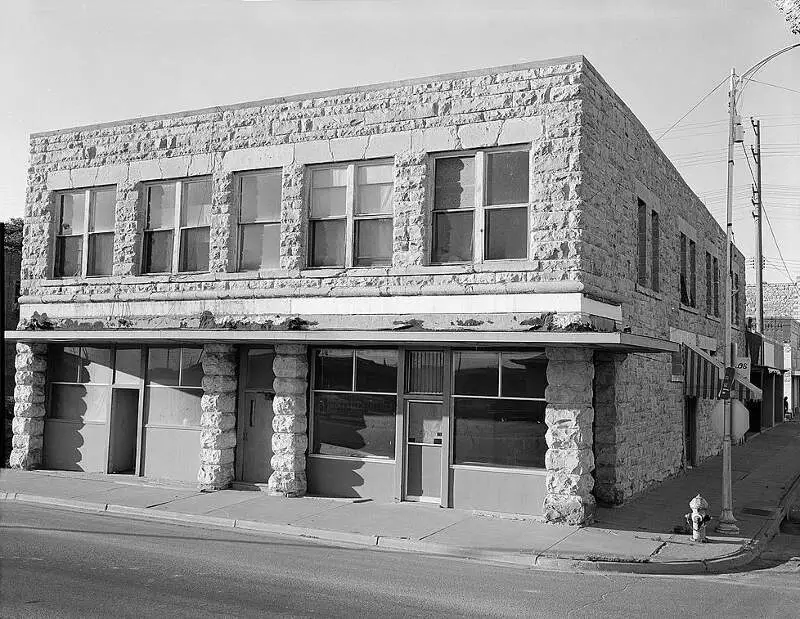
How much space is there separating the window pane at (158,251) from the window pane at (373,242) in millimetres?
4626

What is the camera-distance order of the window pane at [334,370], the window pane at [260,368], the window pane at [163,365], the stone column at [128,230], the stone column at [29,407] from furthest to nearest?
the stone column at [29,407]
the stone column at [128,230]
the window pane at [163,365]
the window pane at [260,368]
the window pane at [334,370]

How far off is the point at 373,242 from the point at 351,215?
0.70 m

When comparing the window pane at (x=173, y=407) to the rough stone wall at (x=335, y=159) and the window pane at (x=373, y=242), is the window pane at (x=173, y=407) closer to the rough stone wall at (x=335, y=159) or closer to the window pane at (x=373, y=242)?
the rough stone wall at (x=335, y=159)

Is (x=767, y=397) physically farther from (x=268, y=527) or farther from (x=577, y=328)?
(x=268, y=527)

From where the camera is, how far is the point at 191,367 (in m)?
17.2

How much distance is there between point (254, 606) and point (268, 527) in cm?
504

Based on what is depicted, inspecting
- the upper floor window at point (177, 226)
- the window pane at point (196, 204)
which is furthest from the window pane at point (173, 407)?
the window pane at point (196, 204)

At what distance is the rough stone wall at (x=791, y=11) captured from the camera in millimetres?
8180

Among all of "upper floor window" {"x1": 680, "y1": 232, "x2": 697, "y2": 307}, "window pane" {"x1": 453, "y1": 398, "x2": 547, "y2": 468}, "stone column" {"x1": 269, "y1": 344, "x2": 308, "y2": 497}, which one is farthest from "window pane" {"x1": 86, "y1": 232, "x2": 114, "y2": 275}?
"upper floor window" {"x1": 680, "y1": 232, "x2": 697, "y2": 307}

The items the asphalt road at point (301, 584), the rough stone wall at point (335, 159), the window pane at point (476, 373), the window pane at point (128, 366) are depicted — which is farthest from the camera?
the window pane at point (128, 366)

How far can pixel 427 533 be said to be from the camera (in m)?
12.6

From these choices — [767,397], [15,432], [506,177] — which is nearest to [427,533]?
[506,177]

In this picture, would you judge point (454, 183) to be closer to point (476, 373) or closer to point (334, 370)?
point (476, 373)

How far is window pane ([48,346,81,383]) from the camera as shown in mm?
18703
